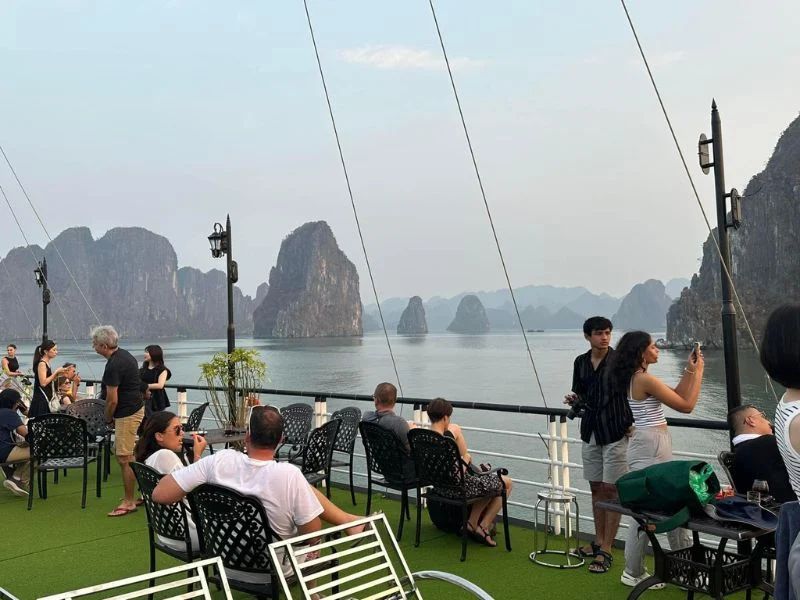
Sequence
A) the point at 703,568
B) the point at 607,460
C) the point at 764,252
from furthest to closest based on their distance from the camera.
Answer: the point at 764,252 < the point at 607,460 < the point at 703,568

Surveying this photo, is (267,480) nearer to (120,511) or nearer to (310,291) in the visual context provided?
(120,511)

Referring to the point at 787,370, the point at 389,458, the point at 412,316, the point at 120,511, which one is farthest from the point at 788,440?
the point at 412,316

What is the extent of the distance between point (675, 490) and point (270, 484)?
1.77m

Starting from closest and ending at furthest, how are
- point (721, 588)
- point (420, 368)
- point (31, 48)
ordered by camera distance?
point (721, 588), point (31, 48), point (420, 368)

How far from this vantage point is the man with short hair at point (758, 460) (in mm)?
3132

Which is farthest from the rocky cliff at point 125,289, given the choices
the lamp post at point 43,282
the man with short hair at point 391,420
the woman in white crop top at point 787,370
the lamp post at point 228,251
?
the woman in white crop top at point 787,370

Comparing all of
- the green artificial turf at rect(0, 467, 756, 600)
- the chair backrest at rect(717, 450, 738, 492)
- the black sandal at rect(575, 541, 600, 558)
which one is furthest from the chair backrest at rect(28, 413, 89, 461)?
the chair backrest at rect(717, 450, 738, 492)

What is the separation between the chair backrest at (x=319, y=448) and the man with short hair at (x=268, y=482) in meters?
2.14

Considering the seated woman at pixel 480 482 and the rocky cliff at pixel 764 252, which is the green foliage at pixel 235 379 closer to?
the seated woman at pixel 480 482

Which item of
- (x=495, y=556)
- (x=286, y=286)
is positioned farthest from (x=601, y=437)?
(x=286, y=286)

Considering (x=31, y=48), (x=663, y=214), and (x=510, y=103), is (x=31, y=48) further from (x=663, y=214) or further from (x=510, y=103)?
(x=663, y=214)

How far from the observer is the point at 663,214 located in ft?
28.5

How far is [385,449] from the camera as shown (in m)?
5.06

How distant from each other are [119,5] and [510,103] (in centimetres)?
456
